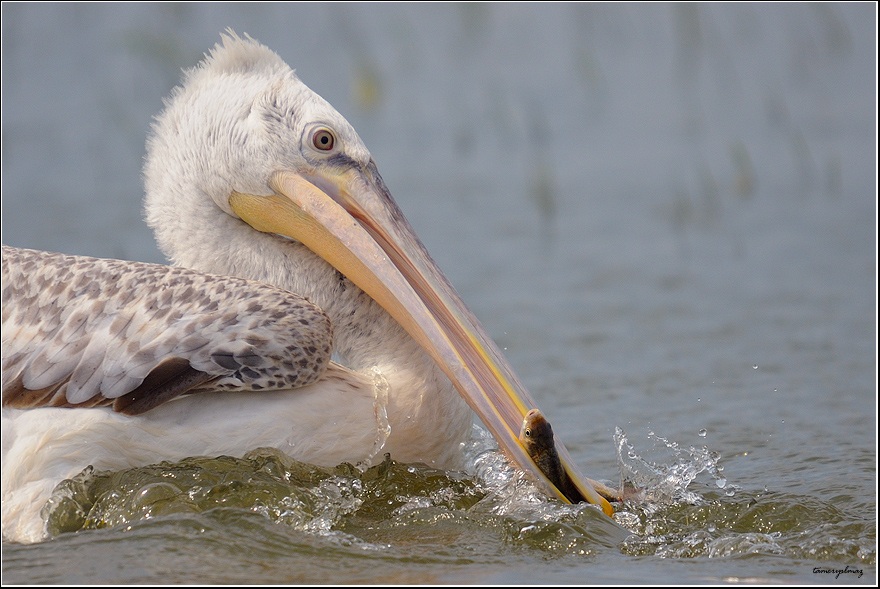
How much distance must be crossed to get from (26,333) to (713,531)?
2557mm

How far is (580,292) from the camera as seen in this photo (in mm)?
9156

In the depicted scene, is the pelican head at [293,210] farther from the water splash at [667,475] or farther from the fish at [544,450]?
the water splash at [667,475]

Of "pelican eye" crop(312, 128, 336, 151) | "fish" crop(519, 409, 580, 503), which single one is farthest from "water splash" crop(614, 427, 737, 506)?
"pelican eye" crop(312, 128, 336, 151)

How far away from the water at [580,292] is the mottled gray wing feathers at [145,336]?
305 mm

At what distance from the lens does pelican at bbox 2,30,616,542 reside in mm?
4656

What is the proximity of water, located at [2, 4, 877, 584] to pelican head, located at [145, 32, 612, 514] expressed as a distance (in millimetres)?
527

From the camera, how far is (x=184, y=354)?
4672 mm

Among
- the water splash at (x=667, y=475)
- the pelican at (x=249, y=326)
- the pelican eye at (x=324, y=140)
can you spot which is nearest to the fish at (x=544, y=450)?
the pelican at (x=249, y=326)

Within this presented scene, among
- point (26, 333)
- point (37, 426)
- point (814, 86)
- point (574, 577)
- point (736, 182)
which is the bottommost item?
point (574, 577)

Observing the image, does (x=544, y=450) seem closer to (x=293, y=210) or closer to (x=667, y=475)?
(x=667, y=475)

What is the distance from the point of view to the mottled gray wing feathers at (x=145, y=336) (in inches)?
184

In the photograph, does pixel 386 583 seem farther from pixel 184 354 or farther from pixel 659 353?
pixel 659 353

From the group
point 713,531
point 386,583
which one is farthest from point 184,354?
point 713,531

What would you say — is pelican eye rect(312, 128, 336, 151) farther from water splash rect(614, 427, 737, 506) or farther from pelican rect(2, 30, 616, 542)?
water splash rect(614, 427, 737, 506)
